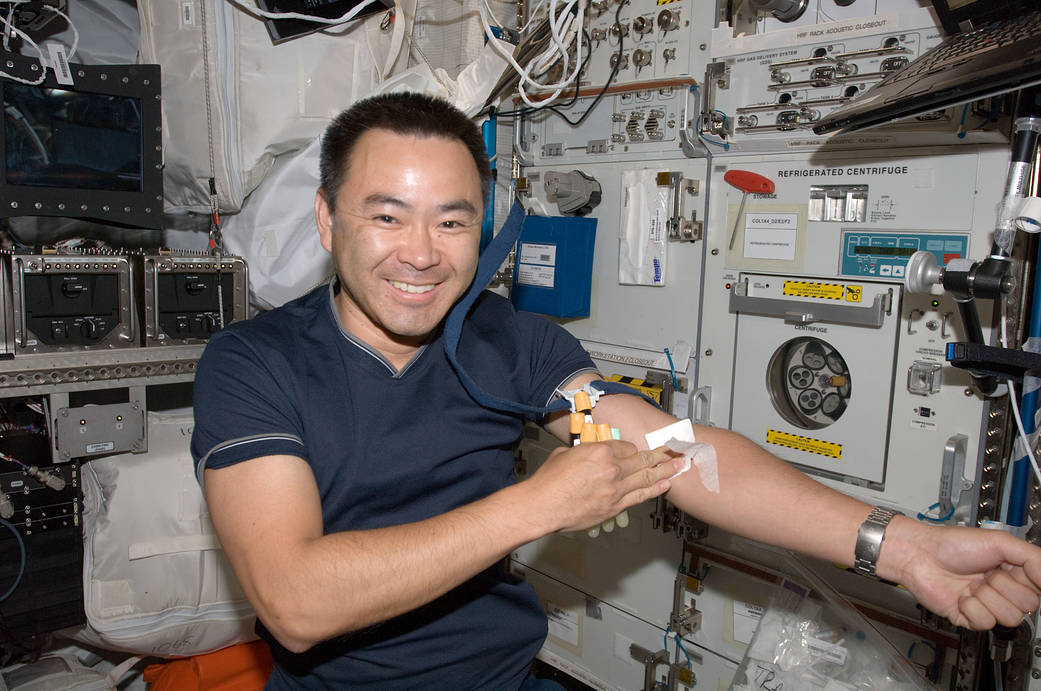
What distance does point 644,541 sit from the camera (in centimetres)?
306

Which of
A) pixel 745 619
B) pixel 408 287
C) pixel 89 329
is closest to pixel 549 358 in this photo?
pixel 408 287

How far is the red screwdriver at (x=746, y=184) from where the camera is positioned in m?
2.56

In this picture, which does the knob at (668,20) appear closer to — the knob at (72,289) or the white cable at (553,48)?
the white cable at (553,48)

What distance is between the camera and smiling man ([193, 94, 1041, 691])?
1.43m

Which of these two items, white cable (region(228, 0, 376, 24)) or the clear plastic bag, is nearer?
the clear plastic bag

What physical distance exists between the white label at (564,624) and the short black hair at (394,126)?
2.26 meters

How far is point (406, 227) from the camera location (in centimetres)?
179

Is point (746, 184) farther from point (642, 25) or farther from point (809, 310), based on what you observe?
point (642, 25)

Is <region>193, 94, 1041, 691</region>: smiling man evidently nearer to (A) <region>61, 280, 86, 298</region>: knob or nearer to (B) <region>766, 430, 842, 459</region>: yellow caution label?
(B) <region>766, 430, 842, 459</region>: yellow caution label

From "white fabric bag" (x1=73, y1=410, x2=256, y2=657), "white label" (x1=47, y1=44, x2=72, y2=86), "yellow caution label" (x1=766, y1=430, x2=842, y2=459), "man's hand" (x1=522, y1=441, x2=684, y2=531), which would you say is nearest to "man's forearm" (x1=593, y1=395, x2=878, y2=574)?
"man's hand" (x1=522, y1=441, x2=684, y2=531)

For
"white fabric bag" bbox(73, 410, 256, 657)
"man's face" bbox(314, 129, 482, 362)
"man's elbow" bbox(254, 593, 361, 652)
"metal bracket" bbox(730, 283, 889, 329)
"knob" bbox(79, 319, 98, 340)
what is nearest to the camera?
"man's elbow" bbox(254, 593, 361, 652)

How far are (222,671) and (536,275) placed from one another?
2210 mm

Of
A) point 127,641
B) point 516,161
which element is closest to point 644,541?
point 516,161

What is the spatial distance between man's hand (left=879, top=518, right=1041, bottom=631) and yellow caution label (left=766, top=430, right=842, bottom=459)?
2.69 feet
